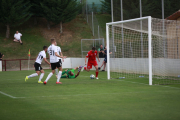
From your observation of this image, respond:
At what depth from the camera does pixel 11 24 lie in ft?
113

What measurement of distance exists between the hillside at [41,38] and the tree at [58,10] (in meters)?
2.27

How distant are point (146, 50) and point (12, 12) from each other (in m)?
20.9

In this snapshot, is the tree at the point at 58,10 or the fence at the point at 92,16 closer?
the fence at the point at 92,16

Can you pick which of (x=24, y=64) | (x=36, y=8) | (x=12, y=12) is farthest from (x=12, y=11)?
(x=24, y=64)

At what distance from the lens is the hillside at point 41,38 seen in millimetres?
33000

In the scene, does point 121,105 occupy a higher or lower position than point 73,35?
lower

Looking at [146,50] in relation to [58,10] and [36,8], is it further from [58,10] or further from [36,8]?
[36,8]

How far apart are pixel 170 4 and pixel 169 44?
3713mm

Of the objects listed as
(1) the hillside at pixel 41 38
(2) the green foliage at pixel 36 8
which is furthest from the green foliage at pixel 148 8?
(2) the green foliage at pixel 36 8

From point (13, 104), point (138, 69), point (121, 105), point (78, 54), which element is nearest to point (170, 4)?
point (138, 69)

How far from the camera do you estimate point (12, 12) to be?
33.0 metres

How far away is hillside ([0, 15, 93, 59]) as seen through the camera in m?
33.0

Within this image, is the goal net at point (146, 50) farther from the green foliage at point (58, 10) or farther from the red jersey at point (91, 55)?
the green foliage at point (58, 10)

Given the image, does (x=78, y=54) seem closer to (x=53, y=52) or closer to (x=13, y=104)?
(x=53, y=52)
